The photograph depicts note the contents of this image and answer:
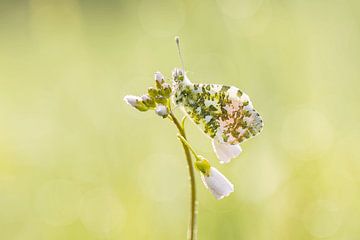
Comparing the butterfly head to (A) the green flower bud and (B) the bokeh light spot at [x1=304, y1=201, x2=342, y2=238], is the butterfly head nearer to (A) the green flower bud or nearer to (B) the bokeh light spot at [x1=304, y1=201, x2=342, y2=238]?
(A) the green flower bud

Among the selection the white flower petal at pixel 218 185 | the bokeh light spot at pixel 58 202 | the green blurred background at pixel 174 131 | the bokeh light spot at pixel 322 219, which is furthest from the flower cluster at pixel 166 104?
the bokeh light spot at pixel 58 202

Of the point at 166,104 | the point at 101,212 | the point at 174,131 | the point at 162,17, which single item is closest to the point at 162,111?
the point at 166,104

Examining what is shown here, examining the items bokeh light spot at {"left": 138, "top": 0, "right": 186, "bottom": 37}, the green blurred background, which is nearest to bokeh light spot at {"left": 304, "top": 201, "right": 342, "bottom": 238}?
the green blurred background

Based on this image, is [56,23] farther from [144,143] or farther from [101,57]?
[144,143]

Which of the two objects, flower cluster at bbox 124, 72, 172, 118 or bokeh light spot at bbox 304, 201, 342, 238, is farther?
bokeh light spot at bbox 304, 201, 342, 238

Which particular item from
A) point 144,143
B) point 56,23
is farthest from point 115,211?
point 56,23

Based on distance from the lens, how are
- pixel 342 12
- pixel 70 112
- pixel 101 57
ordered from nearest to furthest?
pixel 70 112, pixel 342 12, pixel 101 57
